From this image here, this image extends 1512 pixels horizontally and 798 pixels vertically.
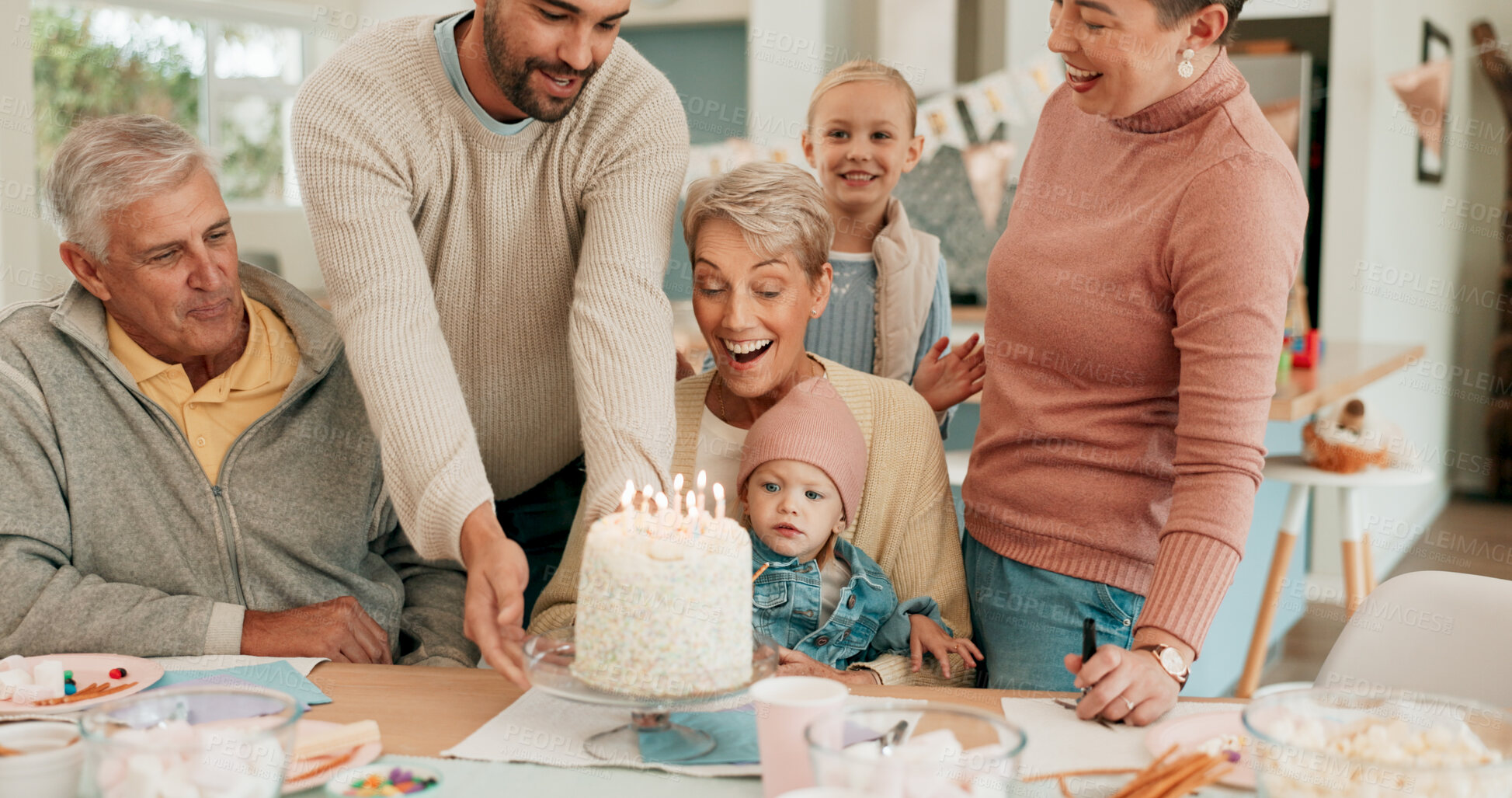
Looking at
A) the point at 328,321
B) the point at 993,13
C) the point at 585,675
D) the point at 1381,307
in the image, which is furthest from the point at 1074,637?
the point at 993,13

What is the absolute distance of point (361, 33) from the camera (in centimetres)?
178

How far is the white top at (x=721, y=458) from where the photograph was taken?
1.94m

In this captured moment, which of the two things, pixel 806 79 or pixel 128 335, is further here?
pixel 806 79

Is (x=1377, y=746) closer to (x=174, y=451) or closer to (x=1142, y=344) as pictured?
(x=1142, y=344)

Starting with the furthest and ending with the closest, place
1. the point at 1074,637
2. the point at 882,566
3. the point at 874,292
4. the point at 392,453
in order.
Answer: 1. the point at 874,292
2. the point at 882,566
3. the point at 1074,637
4. the point at 392,453

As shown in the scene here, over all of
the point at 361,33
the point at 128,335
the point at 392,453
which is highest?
the point at 361,33

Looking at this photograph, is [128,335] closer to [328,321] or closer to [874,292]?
[328,321]

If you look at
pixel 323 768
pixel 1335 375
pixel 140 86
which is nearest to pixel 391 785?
pixel 323 768

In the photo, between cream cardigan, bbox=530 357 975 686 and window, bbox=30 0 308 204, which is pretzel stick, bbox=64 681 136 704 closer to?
cream cardigan, bbox=530 357 975 686

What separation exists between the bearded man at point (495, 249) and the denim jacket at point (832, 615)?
10.0 inches

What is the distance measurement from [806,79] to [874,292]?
398cm

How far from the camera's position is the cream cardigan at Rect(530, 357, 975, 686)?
1.75 m

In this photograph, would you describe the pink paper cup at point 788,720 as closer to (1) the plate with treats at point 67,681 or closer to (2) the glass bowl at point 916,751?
(2) the glass bowl at point 916,751

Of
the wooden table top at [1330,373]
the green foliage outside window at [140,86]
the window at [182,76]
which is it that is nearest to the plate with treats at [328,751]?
the wooden table top at [1330,373]
